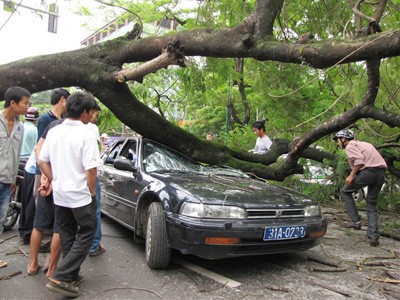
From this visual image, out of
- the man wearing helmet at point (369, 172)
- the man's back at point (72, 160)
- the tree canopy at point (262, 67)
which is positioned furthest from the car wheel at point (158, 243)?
the man wearing helmet at point (369, 172)

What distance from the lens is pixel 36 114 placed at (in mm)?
5480

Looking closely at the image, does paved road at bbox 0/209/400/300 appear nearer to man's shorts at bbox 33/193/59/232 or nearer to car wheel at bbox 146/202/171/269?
car wheel at bbox 146/202/171/269

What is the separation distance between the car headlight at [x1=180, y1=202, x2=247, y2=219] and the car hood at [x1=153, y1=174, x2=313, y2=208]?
49mm

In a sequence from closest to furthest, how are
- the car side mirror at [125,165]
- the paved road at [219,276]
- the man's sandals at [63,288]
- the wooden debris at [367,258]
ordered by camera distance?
the man's sandals at [63,288] → the paved road at [219,276] → the wooden debris at [367,258] → the car side mirror at [125,165]

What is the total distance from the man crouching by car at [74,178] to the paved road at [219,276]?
29 centimetres

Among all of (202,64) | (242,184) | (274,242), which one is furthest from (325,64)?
(202,64)

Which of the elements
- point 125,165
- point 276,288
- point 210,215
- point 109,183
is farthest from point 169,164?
point 276,288

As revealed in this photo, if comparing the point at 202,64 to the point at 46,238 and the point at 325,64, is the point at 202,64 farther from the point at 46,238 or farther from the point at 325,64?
the point at 46,238

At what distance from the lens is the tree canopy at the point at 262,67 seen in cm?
422

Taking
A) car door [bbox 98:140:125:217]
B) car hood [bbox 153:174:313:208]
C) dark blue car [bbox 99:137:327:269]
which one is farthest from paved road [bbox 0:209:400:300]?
car hood [bbox 153:174:313:208]

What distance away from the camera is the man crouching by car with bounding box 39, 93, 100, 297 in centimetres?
310

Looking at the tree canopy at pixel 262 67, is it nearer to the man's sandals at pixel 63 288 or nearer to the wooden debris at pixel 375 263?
the wooden debris at pixel 375 263

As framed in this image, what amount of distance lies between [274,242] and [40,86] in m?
4.05

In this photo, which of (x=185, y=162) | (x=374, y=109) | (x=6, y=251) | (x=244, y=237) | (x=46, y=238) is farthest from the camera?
(x=374, y=109)
